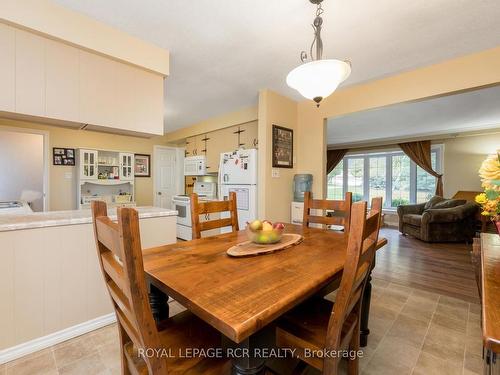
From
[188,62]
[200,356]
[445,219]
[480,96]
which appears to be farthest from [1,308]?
[445,219]

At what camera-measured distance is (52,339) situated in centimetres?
162

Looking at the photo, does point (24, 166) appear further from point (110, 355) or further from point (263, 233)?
point (263, 233)

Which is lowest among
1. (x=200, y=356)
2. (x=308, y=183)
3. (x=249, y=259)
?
(x=200, y=356)

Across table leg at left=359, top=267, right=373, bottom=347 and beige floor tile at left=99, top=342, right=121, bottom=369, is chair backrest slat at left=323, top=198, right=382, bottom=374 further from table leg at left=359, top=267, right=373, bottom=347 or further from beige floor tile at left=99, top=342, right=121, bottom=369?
beige floor tile at left=99, top=342, right=121, bottom=369

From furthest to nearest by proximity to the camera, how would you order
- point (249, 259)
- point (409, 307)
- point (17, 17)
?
point (409, 307), point (17, 17), point (249, 259)

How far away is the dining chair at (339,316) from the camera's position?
31.6 inches

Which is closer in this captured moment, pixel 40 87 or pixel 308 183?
pixel 40 87

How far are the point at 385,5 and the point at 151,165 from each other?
5.07 m

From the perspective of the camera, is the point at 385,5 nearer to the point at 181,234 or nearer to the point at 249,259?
the point at 249,259

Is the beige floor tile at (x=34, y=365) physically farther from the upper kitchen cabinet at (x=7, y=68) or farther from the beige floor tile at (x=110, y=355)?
the upper kitchen cabinet at (x=7, y=68)

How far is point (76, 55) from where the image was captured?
6.15 feet

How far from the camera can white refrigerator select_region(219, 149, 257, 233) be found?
3295 mm

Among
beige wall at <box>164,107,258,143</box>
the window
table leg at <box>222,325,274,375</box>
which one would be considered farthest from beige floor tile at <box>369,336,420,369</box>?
the window

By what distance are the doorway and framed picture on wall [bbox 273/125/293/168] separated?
3.61m
